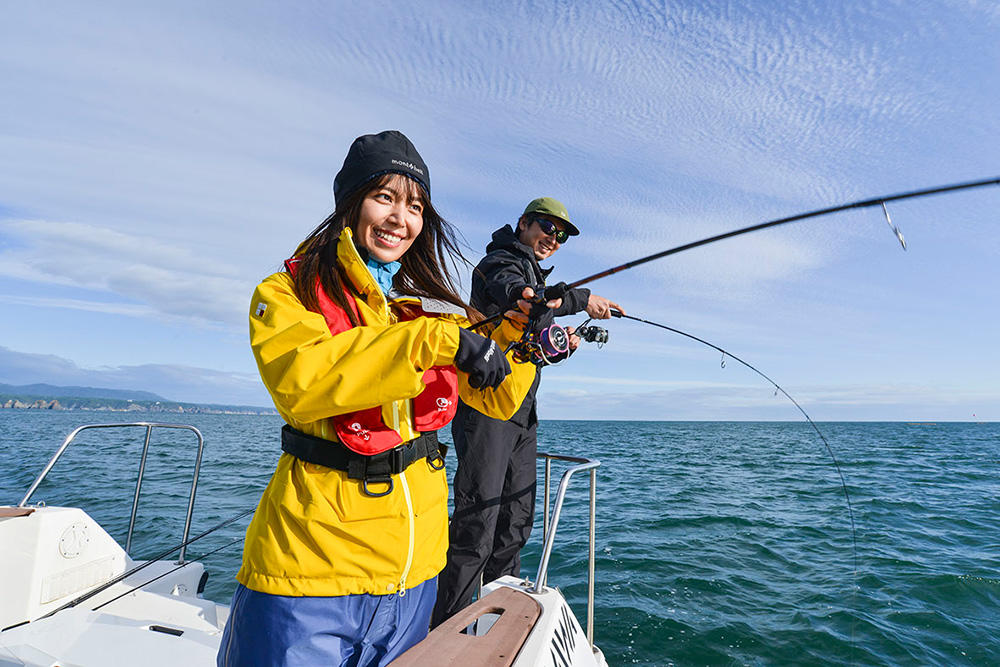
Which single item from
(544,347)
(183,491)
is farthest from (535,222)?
(183,491)

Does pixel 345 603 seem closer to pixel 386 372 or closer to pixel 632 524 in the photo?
pixel 386 372

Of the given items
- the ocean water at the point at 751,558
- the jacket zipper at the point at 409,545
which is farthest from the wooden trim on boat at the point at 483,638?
the ocean water at the point at 751,558

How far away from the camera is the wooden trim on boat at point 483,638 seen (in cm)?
145

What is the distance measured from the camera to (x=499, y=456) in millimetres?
2904

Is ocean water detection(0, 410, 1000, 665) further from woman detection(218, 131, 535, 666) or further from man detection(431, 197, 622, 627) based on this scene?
woman detection(218, 131, 535, 666)

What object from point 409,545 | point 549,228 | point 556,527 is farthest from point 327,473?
point 549,228

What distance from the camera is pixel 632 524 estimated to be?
8195 millimetres

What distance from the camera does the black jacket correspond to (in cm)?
278

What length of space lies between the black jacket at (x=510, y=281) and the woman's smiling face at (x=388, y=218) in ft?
3.61

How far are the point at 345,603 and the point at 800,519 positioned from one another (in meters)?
9.54

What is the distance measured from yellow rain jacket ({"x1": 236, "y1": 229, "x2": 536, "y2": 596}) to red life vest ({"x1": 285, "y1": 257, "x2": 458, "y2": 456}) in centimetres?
4

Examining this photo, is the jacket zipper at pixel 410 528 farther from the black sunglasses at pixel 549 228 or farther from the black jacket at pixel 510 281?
the black sunglasses at pixel 549 228

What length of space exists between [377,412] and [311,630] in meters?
0.52

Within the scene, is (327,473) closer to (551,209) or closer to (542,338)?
(542,338)
